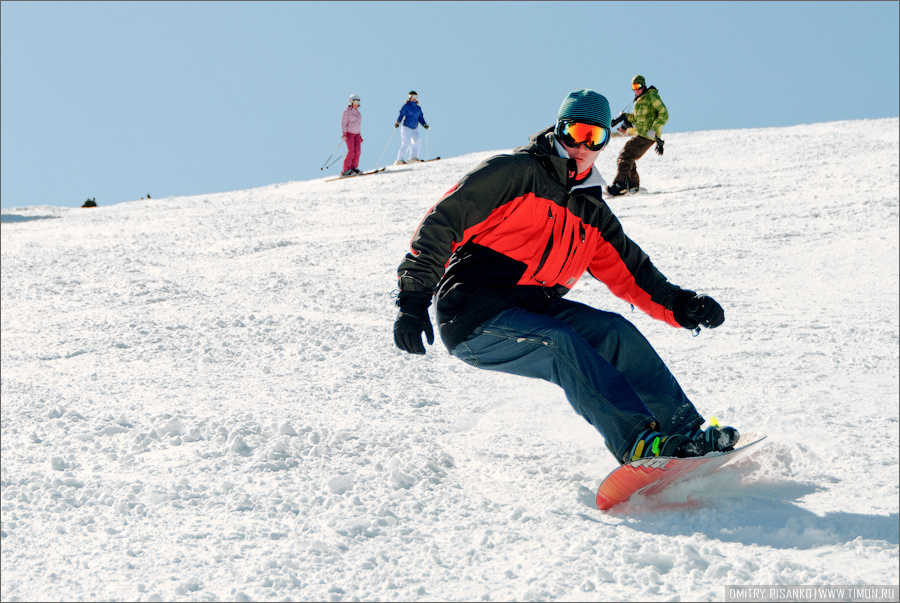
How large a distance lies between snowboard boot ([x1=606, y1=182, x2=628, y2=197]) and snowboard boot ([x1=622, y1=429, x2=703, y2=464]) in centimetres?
784

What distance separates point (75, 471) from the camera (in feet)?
9.02

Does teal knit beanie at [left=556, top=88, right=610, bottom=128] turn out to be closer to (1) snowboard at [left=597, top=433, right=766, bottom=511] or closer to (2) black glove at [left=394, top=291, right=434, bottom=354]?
(2) black glove at [left=394, top=291, right=434, bottom=354]

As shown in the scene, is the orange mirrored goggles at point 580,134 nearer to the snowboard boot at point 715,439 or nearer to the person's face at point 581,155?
the person's face at point 581,155

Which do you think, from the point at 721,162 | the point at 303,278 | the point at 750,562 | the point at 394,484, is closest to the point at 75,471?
the point at 394,484

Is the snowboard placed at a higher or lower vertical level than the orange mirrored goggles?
lower

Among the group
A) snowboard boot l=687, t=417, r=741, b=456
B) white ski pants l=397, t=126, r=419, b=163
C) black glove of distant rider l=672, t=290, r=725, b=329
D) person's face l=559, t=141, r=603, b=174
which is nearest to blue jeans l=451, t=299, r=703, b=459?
snowboard boot l=687, t=417, r=741, b=456

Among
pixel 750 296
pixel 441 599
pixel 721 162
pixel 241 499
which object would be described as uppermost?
pixel 721 162

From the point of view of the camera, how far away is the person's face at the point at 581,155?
2719 millimetres

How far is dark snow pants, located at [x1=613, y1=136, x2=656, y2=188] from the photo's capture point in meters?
9.76

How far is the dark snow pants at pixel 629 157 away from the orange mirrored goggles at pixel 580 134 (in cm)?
725

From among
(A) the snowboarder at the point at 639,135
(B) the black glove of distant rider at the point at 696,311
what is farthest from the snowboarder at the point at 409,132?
(B) the black glove of distant rider at the point at 696,311

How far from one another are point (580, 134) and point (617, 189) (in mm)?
7457

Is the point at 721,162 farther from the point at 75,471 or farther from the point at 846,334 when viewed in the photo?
the point at 75,471

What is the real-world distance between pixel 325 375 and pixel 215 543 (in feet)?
6.38
